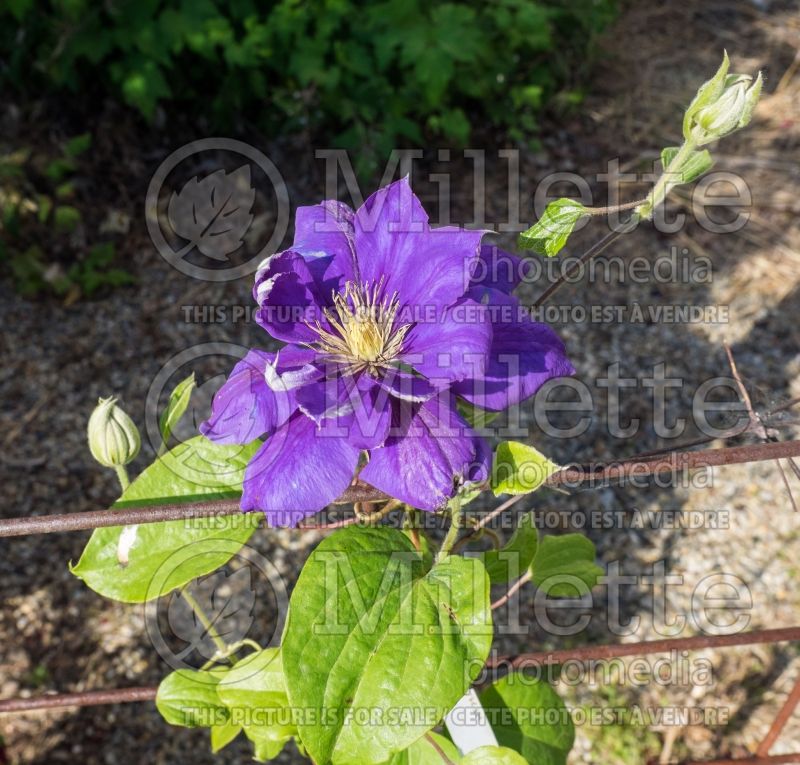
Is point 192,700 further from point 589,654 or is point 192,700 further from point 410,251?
point 410,251

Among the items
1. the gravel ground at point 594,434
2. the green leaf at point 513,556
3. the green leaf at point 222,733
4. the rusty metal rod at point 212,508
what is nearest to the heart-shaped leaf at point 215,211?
the gravel ground at point 594,434

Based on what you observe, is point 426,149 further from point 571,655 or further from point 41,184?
point 571,655

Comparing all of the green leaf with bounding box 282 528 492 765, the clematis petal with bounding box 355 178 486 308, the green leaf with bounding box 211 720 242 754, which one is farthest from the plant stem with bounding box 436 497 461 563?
the green leaf with bounding box 211 720 242 754

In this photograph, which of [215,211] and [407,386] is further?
[215,211]

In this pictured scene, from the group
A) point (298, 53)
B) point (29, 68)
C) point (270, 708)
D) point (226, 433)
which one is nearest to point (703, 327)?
point (298, 53)

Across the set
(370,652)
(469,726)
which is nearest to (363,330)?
(370,652)
